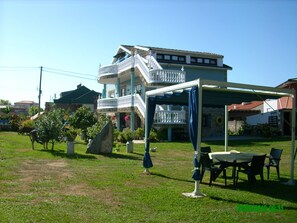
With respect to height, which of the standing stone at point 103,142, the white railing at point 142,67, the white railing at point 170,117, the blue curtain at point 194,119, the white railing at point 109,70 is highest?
the white railing at point 109,70

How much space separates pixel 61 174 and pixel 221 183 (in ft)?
16.7

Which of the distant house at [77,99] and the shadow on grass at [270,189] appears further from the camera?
the distant house at [77,99]

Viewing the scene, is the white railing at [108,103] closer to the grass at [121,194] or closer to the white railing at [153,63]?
the white railing at [153,63]

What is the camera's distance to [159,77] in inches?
939

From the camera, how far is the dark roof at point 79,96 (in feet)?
201

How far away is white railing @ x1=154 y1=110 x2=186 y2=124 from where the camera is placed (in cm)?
2372

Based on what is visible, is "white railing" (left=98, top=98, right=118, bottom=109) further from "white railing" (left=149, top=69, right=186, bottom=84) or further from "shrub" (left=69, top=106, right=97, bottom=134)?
"white railing" (left=149, top=69, right=186, bottom=84)

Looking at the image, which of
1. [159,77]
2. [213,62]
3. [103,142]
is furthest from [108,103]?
[103,142]

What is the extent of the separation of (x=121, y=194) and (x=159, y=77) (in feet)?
53.4

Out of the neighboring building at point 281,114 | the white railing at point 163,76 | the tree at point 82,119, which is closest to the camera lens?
the tree at point 82,119

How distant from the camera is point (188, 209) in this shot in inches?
281

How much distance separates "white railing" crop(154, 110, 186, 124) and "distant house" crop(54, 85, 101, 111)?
37585 millimetres

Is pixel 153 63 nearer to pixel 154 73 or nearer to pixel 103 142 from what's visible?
pixel 154 73

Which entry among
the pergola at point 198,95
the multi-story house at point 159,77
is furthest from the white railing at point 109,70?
the pergola at point 198,95
